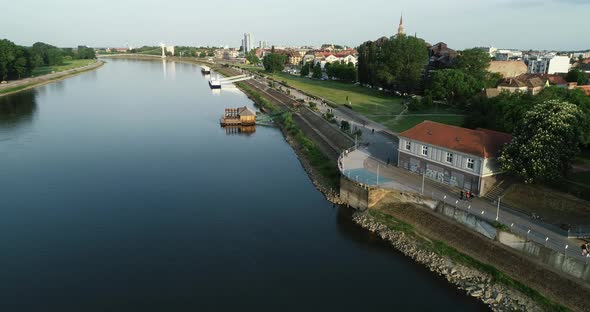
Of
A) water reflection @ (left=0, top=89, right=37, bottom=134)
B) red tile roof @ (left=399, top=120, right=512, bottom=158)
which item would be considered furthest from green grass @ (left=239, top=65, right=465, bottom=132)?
water reflection @ (left=0, top=89, right=37, bottom=134)

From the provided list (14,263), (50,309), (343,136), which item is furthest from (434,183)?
(14,263)

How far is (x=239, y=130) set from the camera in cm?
6662

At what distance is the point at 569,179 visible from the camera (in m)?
30.7

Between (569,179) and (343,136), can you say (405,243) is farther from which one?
(343,136)

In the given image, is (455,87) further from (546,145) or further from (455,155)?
(546,145)

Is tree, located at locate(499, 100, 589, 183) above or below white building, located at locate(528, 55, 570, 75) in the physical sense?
below

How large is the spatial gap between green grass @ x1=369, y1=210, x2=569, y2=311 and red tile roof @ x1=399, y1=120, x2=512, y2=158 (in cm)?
740

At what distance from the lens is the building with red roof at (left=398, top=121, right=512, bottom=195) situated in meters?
30.5

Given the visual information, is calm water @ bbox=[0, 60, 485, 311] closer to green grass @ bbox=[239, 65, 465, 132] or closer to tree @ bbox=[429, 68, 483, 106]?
green grass @ bbox=[239, 65, 465, 132]

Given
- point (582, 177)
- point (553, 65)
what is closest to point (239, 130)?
point (582, 177)

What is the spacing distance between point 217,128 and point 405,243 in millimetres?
45561

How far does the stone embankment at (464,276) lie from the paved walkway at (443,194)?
3.68m

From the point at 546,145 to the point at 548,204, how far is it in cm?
403

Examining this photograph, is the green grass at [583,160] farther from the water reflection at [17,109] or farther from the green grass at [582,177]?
the water reflection at [17,109]
